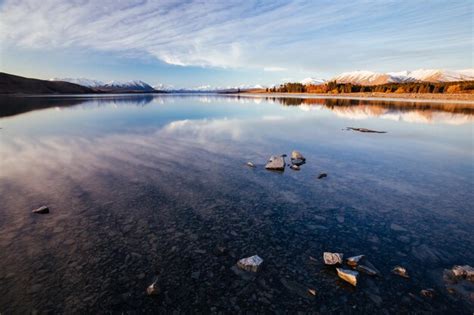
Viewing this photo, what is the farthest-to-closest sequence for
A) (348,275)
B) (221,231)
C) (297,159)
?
(297,159)
(221,231)
(348,275)

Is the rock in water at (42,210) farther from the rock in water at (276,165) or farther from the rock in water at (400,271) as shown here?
the rock in water at (400,271)

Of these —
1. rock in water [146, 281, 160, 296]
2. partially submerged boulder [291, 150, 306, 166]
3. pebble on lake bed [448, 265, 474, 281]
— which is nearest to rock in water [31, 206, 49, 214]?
rock in water [146, 281, 160, 296]

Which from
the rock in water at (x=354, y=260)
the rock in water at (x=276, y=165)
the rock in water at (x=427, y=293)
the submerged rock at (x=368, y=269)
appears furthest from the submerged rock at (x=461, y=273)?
the rock in water at (x=276, y=165)

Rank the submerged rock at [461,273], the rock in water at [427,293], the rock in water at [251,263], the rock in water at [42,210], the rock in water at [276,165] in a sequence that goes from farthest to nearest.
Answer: the rock in water at [276,165]
the rock in water at [42,210]
the rock in water at [251,263]
the submerged rock at [461,273]
the rock in water at [427,293]

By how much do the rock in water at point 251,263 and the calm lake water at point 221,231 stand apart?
0.24 metres

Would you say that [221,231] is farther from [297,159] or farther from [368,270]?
[297,159]

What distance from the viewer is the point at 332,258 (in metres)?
6.62

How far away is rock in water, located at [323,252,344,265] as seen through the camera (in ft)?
21.5

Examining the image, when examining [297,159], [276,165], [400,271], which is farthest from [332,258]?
[297,159]

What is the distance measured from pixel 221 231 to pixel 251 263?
1.88 m

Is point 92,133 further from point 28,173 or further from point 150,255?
point 150,255

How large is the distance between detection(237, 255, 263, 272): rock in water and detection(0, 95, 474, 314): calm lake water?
24 cm

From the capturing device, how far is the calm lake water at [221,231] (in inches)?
218

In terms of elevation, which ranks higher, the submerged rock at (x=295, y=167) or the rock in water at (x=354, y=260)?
the submerged rock at (x=295, y=167)
